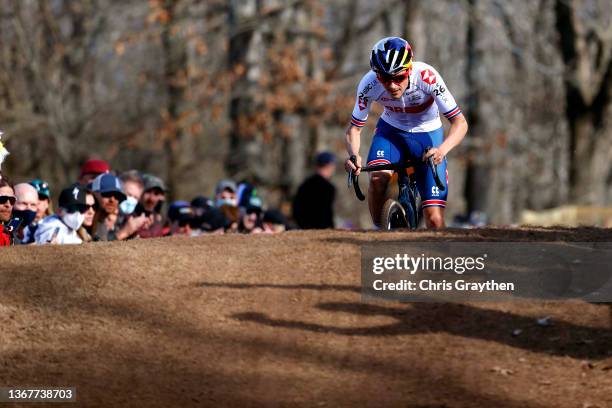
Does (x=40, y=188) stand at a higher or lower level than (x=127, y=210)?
higher

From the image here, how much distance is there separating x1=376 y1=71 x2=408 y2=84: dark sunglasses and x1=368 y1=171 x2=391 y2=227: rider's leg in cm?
97

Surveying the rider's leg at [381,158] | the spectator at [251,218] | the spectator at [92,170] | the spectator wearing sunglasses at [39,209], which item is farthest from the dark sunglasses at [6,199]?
the spectator at [251,218]

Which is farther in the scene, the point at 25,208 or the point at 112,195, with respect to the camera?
the point at 112,195

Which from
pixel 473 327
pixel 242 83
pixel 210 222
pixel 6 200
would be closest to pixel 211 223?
pixel 210 222

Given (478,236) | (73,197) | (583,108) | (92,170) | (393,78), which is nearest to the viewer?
(478,236)

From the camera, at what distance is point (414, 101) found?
36.9 feet

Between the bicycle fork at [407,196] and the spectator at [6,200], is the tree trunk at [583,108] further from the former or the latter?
the spectator at [6,200]

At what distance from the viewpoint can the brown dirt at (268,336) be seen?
7.64m

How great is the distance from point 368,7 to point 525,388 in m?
36.4

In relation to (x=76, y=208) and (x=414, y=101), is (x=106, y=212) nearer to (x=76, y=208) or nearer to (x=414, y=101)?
(x=76, y=208)

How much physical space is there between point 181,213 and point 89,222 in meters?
1.79

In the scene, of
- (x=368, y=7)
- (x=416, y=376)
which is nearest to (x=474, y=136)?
(x=368, y=7)

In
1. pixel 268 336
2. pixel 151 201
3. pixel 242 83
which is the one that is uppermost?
pixel 242 83

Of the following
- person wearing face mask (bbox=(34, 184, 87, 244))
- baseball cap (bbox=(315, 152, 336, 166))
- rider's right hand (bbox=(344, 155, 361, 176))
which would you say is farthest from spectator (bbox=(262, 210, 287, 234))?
rider's right hand (bbox=(344, 155, 361, 176))
